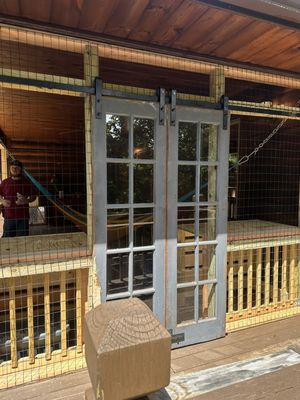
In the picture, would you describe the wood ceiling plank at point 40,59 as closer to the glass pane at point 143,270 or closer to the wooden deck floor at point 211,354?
the glass pane at point 143,270

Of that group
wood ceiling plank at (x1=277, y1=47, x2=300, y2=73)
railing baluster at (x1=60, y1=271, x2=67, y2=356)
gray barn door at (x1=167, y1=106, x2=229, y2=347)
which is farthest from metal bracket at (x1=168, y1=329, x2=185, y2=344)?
wood ceiling plank at (x1=277, y1=47, x2=300, y2=73)

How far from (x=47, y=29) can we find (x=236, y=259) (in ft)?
7.28

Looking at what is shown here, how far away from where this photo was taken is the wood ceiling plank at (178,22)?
1.46 metres

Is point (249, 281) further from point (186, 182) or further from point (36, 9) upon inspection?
point (36, 9)

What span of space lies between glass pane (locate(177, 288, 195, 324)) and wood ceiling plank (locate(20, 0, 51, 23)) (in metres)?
1.92

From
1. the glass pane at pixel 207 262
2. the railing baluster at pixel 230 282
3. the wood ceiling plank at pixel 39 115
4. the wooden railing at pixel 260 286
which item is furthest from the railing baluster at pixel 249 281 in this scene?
the wood ceiling plank at pixel 39 115

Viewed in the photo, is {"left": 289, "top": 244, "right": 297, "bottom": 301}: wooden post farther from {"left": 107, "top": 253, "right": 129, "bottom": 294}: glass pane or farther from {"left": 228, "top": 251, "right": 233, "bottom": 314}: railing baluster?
{"left": 107, "top": 253, "right": 129, "bottom": 294}: glass pane

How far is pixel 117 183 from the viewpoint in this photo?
196 cm

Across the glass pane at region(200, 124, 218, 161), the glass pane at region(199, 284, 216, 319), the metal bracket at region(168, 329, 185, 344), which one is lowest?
the metal bracket at region(168, 329, 185, 344)

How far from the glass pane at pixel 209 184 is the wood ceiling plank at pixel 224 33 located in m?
0.81

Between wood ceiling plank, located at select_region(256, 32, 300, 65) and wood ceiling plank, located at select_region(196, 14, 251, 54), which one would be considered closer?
wood ceiling plank, located at select_region(196, 14, 251, 54)

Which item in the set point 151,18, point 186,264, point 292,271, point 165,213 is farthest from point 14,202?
point 292,271

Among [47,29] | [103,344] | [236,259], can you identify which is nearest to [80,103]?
[47,29]

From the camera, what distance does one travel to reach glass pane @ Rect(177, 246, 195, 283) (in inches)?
85.2
